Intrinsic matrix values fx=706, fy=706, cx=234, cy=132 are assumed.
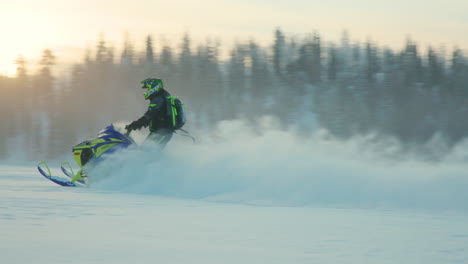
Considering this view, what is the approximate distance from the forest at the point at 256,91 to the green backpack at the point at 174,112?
47.0 metres

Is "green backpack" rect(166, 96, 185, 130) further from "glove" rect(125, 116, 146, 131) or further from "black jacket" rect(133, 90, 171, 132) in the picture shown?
"glove" rect(125, 116, 146, 131)

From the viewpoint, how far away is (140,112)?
63.6 m

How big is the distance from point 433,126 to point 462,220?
185 feet

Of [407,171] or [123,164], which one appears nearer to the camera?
[407,171]

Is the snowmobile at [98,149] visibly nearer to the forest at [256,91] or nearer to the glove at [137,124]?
the glove at [137,124]

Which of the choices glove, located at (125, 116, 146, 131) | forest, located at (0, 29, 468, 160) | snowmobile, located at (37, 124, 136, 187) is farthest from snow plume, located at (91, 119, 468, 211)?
forest, located at (0, 29, 468, 160)

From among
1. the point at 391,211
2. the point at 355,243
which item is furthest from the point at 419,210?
the point at 355,243

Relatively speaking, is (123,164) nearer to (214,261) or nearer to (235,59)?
(214,261)

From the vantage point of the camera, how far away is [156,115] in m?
12.8

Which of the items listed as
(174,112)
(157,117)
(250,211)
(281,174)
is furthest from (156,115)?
(250,211)

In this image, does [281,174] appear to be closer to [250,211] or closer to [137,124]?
[250,211]

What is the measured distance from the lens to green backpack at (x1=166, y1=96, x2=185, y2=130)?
1288 centimetres

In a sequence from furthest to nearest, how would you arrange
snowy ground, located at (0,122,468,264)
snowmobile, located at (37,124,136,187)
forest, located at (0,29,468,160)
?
1. forest, located at (0,29,468,160)
2. snowmobile, located at (37,124,136,187)
3. snowy ground, located at (0,122,468,264)

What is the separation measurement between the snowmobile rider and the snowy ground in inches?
13.4
